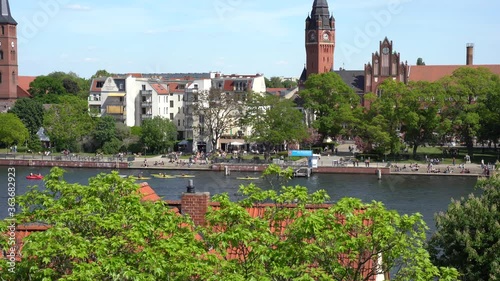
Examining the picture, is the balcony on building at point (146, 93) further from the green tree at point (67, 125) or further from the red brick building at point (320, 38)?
the red brick building at point (320, 38)

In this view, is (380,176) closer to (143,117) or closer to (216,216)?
(143,117)

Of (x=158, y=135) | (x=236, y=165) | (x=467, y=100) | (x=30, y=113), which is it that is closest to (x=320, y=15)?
(x=467, y=100)

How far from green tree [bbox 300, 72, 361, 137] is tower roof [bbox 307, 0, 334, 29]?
718 inches

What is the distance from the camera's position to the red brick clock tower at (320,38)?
114 m

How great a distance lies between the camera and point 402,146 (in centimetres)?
8256

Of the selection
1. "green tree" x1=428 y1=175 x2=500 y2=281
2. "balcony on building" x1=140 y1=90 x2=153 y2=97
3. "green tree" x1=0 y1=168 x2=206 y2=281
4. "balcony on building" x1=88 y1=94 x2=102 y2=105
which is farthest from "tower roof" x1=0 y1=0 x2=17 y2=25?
"green tree" x1=0 y1=168 x2=206 y2=281

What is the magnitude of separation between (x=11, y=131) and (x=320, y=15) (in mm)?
45806

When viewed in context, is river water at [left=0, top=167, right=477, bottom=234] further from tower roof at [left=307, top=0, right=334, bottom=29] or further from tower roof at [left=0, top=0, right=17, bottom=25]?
tower roof at [left=307, top=0, right=334, bottom=29]

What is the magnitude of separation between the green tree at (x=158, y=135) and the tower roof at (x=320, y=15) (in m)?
31.0

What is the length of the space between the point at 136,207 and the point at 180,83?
9284 cm

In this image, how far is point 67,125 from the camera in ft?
301

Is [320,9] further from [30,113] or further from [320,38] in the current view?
[30,113]

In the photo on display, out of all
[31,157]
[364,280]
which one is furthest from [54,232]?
[31,157]

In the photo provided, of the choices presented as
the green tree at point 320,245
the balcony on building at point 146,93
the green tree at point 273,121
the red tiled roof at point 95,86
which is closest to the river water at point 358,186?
the green tree at point 273,121
